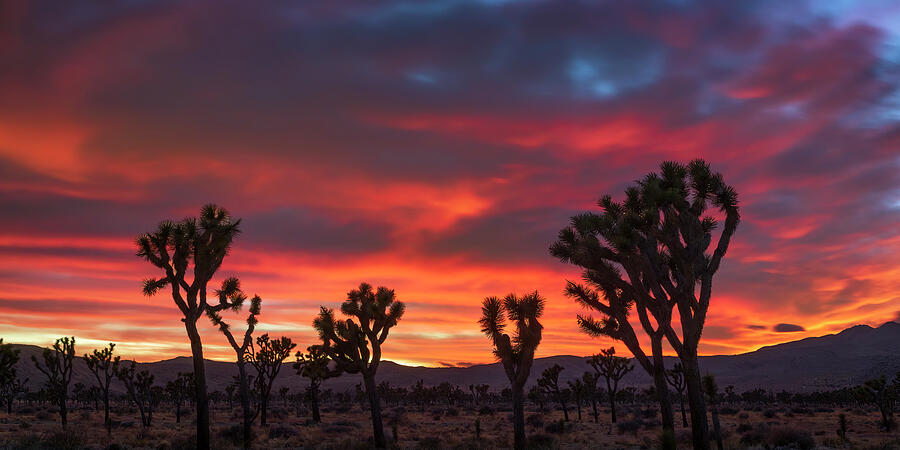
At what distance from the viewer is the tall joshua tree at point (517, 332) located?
2477cm

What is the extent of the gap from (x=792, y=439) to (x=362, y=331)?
20.4m

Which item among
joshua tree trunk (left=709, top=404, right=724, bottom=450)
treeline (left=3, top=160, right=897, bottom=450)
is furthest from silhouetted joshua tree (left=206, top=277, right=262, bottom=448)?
joshua tree trunk (left=709, top=404, right=724, bottom=450)

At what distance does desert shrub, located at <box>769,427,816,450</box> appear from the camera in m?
26.6

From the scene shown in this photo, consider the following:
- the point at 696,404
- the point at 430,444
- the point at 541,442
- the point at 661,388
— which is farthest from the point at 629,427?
the point at 696,404

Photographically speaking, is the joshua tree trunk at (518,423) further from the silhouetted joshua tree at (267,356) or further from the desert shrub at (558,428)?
the silhouetted joshua tree at (267,356)

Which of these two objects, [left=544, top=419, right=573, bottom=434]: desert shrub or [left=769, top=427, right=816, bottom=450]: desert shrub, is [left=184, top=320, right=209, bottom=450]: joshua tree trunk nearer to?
[left=544, top=419, right=573, bottom=434]: desert shrub

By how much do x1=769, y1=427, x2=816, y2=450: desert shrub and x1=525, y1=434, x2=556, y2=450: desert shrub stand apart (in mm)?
10084

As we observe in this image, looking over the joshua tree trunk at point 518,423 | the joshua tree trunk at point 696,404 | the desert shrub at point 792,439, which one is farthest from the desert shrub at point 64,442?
the desert shrub at point 792,439

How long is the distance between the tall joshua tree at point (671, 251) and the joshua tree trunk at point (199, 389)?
15.3 metres

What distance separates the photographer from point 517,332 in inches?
987

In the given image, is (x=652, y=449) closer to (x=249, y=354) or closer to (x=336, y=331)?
(x=336, y=331)

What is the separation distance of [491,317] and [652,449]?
9.25 meters

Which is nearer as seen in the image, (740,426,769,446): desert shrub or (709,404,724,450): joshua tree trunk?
(709,404,724,450): joshua tree trunk

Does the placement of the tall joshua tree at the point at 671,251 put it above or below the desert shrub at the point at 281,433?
above
